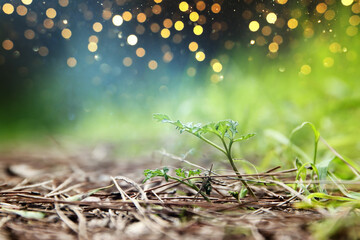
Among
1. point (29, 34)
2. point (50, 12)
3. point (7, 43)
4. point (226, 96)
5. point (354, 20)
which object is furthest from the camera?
point (7, 43)

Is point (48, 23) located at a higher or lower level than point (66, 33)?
lower

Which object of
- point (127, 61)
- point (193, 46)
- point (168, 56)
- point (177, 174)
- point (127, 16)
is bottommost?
point (177, 174)

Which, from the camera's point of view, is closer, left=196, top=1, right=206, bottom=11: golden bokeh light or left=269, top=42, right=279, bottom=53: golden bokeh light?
left=196, top=1, right=206, bottom=11: golden bokeh light

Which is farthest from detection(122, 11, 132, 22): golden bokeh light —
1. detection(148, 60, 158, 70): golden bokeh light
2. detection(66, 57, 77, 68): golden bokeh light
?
detection(66, 57, 77, 68): golden bokeh light

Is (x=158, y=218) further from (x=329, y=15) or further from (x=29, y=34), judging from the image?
(x=29, y=34)

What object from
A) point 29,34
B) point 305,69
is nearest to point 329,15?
point 305,69

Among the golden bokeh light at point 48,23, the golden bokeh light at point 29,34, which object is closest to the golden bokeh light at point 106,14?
the golden bokeh light at point 48,23

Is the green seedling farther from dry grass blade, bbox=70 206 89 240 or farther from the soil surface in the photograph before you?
dry grass blade, bbox=70 206 89 240

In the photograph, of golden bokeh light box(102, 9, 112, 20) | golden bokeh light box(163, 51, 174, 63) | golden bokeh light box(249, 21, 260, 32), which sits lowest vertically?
golden bokeh light box(249, 21, 260, 32)

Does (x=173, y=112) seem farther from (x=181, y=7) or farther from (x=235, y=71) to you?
(x=181, y=7)
